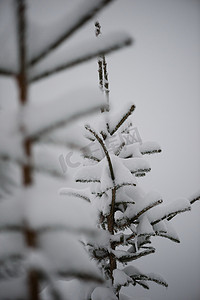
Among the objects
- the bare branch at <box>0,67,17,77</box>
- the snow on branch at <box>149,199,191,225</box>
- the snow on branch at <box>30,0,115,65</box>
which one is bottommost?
the snow on branch at <box>149,199,191,225</box>

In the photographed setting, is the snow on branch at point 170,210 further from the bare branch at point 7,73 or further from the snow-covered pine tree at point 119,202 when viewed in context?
the bare branch at point 7,73

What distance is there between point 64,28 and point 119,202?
154 cm

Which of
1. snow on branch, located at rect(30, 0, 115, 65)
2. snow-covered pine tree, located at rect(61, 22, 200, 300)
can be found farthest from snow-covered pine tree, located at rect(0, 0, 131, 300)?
snow-covered pine tree, located at rect(61, 22, 200, 300)

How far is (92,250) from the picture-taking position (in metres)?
1.93

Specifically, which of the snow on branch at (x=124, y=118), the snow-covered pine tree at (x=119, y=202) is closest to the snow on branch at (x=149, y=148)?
the snow-covered pine tree at (x=119, y=202)

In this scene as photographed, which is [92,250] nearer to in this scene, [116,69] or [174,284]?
[174,284]

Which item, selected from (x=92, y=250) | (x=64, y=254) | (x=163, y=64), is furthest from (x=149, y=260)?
(x=163, y=64)

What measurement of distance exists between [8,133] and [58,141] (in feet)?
0.40

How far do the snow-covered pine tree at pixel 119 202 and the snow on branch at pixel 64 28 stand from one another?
1056mm

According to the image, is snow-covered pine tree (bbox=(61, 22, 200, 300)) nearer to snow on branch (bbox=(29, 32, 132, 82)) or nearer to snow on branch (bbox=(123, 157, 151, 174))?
snow on branch (bbox=(123, 157, 151, 174))

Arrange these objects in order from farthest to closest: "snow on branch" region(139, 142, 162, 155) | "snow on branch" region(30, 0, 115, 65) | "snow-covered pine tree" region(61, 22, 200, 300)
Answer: "snow on branch" region(139, 142, 162, 155), "snow-covered pine tree" region(61, 22, 200, 300), "snow on branch" region(30, 0, 115, 65)

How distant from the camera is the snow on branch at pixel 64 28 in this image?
449 millimetres

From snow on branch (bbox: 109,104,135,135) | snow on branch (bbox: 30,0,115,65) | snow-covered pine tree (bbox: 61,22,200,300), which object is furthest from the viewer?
snow-covered pine tree (bbox: 61,22,200,300)

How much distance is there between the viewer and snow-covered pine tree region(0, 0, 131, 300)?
463mm
